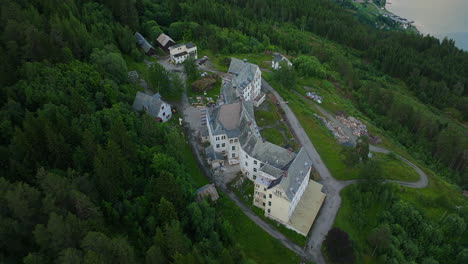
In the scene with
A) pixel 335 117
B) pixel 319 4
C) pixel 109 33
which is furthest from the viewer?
pixel 319 4

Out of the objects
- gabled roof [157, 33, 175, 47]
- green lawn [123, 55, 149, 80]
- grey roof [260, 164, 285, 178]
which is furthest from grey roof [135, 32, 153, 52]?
grey roof [260, 164, 285, 178]

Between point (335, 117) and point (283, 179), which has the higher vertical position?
point (283, 179)

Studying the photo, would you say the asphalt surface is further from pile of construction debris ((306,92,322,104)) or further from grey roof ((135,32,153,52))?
grey roof ((135,32,153,52))

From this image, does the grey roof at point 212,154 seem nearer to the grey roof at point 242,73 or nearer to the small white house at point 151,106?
the small white house at point 151,106

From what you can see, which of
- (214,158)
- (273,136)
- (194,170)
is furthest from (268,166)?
(273,136)

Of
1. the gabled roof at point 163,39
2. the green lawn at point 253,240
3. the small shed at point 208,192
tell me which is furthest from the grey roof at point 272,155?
the gabled roof at point 163,39

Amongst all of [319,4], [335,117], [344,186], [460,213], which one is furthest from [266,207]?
[319,4]

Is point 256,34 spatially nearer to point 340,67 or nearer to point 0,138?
point 340,67
